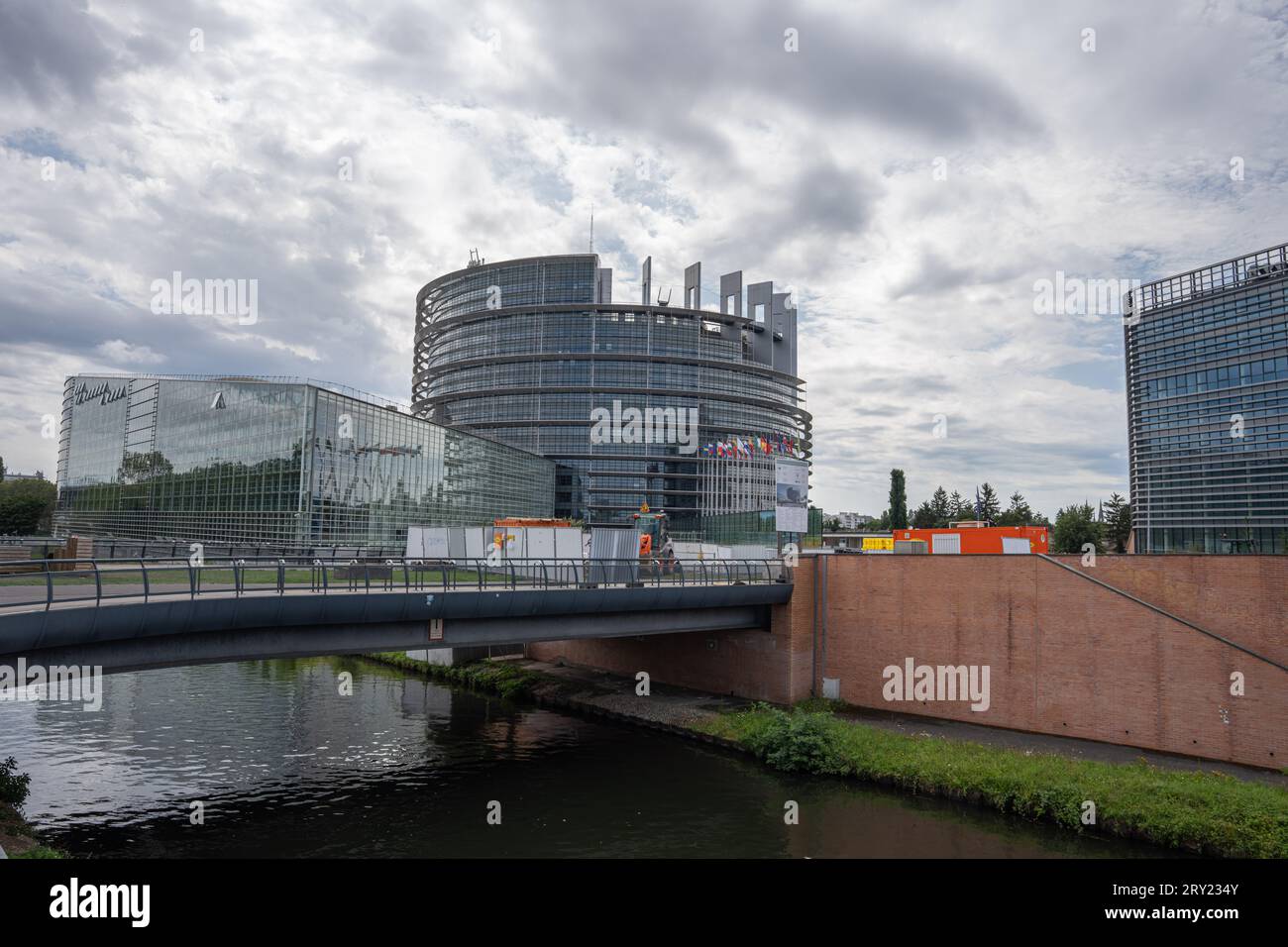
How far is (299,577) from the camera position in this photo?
23891 millimetres

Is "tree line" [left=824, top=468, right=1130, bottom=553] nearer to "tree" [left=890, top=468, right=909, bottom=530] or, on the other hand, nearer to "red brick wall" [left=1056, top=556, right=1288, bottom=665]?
"tree" [left=890, top=468, right=909, bottom=530]

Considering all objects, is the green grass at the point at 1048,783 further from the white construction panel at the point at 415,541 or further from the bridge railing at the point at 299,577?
the white construction panel at the point at 415,541

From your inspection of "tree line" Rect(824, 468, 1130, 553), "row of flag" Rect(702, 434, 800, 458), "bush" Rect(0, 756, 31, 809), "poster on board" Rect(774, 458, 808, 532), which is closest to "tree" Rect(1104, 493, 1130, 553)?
"tree line" Rect(824, 468, 1130, 553)

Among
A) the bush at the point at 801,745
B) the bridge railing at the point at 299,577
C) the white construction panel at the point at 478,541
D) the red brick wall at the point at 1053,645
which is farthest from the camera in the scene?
the white construction panel at the point at 478,541

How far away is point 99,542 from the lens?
28031mm

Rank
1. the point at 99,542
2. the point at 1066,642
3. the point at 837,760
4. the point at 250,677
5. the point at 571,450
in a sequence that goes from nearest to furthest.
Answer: the point at 837,760 < the point at 1066,642 < the point at 99,542 < the point at 250,677 < the point at 571,450

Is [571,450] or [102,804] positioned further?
[571,450]

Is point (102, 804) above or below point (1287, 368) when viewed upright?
below

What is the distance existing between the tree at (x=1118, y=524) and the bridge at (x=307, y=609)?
6163 centimetres

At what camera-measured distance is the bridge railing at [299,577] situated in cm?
1540

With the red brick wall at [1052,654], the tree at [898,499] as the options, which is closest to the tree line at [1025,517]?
the tree at [898,499]

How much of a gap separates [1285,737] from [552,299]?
3806 inches
